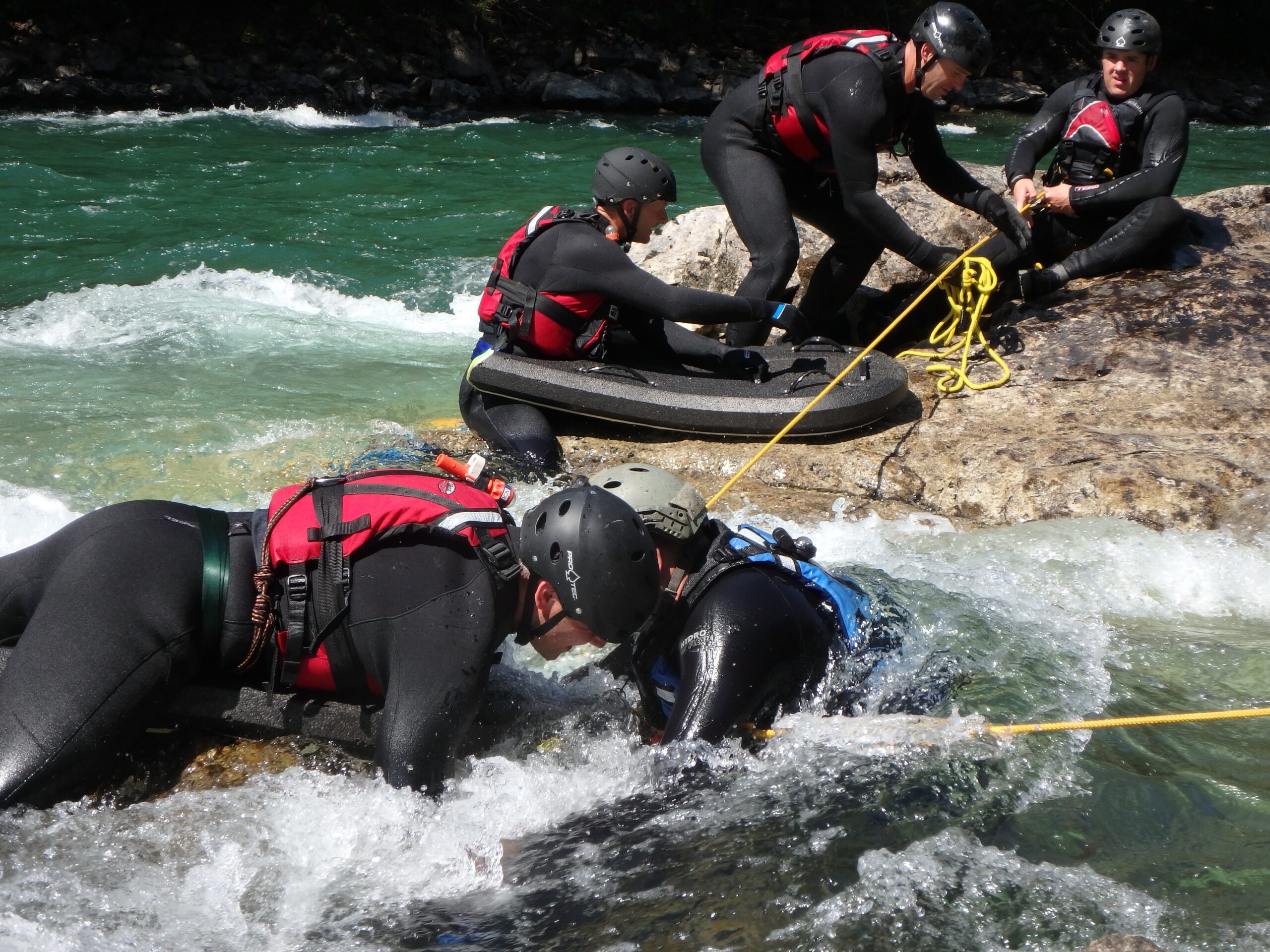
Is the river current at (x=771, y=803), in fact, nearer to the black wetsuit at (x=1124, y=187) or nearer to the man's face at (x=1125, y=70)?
the black wetsuit at (x=1124, y=187)

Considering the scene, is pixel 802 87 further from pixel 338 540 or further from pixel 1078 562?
pixel 338 540

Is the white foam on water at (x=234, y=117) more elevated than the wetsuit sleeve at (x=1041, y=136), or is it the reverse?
the wetsuit sleeve at (x=1041, y=136)

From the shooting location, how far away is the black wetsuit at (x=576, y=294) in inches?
209

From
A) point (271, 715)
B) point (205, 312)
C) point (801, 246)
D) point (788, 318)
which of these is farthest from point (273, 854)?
point (205, 312)

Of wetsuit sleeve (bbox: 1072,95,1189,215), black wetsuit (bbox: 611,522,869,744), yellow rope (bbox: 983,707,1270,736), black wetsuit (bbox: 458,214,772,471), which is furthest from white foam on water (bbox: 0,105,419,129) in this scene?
yellow rope (bbox: 983,707,1270,736)

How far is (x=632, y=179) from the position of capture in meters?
5.32

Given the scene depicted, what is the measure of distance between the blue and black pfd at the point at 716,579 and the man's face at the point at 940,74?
115 inches

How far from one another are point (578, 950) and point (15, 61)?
62.0 ft

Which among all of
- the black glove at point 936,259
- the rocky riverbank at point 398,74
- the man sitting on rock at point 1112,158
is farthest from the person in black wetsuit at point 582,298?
the rocky riverbank at point 398,74

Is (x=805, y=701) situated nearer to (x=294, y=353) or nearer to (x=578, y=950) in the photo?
(x=578, y=950)

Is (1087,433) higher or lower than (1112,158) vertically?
lower

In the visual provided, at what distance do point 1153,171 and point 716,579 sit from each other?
4.77 metres

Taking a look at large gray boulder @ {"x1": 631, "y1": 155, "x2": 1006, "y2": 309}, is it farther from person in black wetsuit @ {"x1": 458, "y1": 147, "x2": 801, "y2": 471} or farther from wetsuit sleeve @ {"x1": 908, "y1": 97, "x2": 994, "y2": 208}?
person in black wetsuit @ {"x1": 458, "y1": 147, "x2": 801, "y2": 471}

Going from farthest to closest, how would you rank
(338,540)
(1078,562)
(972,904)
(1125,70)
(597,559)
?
1. (1125,70)
2. (1078,562)
3. (338,540)
4. (597,559)
5. (972,904)
